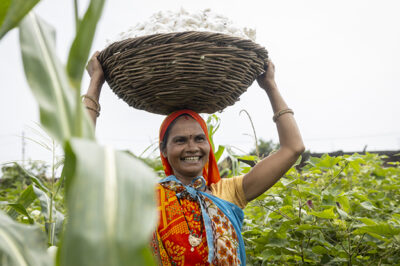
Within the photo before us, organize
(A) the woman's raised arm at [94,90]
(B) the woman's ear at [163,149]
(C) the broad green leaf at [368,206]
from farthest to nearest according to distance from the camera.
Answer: (B) the woman's ear at [163,149] < (C) the broad green leaf at [368,206] < (A) the woman's raised arm at [94,90]

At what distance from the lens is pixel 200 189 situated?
1658mm

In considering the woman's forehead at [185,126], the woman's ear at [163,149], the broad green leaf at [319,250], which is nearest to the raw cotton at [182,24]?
the woman's forehead at [185,126]

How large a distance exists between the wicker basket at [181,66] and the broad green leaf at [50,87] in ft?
2.09

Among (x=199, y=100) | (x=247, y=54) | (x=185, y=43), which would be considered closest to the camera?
(x=185, y=43)

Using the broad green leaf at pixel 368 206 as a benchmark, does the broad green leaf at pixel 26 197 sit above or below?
above

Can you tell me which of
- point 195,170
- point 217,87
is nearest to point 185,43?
point 217,87

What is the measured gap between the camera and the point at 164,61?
1.20 m

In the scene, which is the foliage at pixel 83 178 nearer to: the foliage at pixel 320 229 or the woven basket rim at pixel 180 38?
the woven basket rim at pixel 180 38

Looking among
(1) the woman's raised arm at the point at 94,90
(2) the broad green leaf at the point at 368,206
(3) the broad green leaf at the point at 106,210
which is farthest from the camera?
(2) the broad green leaf at the point at 368,206

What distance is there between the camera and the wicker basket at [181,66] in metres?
1.19

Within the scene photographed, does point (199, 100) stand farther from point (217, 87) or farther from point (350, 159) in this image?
point (350, 159)

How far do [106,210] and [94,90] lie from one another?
3.58 ft

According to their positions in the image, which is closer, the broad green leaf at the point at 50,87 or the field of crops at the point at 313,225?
the broad green leaf at the point at 50,87

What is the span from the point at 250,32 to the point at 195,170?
62cm
